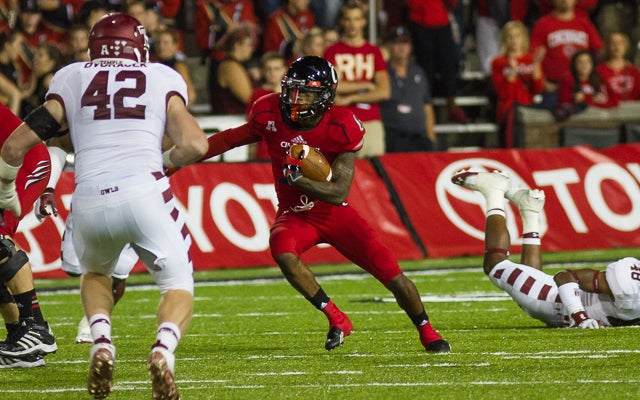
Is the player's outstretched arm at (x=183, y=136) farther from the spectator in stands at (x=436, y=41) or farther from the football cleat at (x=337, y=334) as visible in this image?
the spectator in stands at (x=436, y=41)

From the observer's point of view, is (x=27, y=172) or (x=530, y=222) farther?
(x=530, y=222)

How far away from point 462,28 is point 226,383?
386 inches

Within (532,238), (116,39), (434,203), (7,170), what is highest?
(116,39)

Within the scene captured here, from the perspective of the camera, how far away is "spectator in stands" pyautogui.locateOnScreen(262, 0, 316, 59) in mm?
14312

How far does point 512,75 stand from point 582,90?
2.49 feet

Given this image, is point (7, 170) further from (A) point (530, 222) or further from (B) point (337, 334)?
(A) point (530, 222)

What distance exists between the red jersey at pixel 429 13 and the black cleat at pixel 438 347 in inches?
311

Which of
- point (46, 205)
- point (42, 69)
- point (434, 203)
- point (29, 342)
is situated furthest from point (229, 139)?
point (42, 69)

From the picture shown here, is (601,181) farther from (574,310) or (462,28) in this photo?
(574,310)

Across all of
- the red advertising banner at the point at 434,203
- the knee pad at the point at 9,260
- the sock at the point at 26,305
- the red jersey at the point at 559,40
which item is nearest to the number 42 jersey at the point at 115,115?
the knee pad at the point at 9,260

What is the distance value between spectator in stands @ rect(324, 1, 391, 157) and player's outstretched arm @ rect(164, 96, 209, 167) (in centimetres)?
721

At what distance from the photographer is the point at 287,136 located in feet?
24.3

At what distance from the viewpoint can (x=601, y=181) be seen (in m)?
12.9

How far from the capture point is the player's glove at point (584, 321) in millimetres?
7656
